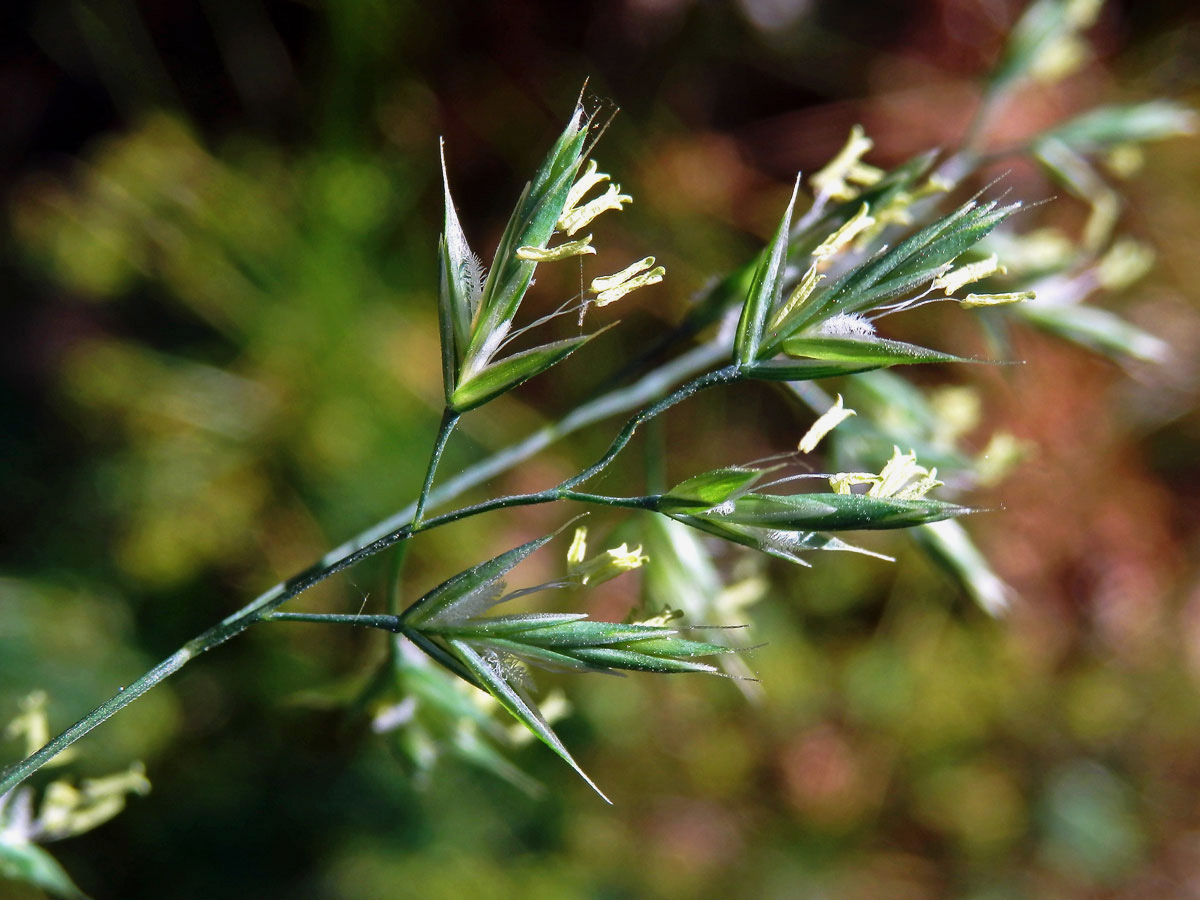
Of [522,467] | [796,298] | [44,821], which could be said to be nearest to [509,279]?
[796,298]

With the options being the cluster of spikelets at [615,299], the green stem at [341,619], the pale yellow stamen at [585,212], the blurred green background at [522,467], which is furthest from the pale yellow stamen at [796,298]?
the blurred green background at [522,467]

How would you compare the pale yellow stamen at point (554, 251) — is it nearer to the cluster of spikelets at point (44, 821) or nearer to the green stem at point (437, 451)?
the green stem at point (437, 451)

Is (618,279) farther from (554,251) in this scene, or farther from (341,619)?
(341,619)

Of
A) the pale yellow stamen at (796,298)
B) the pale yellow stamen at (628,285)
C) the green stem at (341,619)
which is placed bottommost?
the green stem at (341,619)

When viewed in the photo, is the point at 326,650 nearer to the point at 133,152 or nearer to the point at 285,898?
the point at 285,898

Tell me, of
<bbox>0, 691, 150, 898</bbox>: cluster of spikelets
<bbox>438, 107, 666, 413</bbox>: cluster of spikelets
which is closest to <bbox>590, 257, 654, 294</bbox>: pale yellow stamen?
<bbox>438, 107, 666, 413</bbox>: cluster of spikelets

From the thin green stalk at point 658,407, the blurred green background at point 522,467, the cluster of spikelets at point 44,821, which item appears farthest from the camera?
the blurred green background at point 522,467

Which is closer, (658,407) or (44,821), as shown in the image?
(658,407)

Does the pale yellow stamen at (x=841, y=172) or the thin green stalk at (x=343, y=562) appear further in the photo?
the pale yellow stamen at (x=841, y=172)
